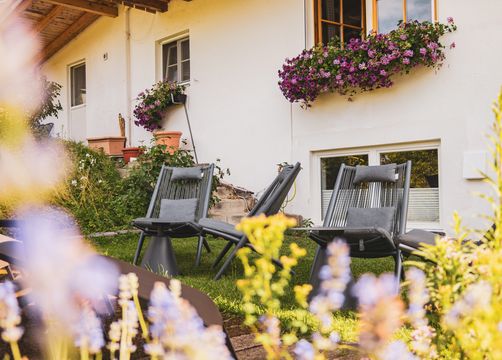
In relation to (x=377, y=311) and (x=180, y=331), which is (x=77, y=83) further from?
(x=377, y=311)

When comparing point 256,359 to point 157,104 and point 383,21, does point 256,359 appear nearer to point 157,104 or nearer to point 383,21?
point 383,21

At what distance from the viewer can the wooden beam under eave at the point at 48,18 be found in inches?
434

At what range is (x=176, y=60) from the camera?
9.70 m

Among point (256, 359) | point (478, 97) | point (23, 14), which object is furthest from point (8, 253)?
point (23, 14)

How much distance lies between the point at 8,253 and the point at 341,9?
5764mm

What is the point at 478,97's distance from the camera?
5750 millimetres

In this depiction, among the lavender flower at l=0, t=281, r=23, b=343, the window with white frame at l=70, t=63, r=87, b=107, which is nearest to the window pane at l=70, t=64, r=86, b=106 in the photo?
the window with white frame at l=70, t=63, r=87, b=107

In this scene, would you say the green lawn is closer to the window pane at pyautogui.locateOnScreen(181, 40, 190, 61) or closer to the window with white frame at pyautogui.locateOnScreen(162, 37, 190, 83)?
the window with white frame at pyautogui.locateOnScreen(162, 37, 190, 83)

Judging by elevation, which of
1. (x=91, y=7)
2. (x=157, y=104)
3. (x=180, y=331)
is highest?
(x=91, y=7)

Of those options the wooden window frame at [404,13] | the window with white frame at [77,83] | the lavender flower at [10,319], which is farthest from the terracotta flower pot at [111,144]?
the lavender flower at [10,319]

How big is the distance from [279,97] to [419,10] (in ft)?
6.93

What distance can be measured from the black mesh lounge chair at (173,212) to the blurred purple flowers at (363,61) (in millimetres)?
1984

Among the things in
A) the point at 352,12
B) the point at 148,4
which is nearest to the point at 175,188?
the point at 352,12

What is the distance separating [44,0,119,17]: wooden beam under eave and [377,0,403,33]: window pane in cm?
572
